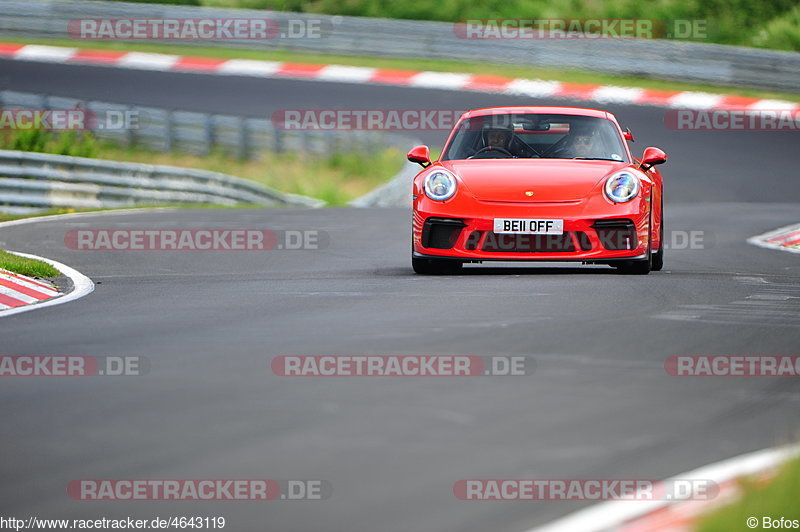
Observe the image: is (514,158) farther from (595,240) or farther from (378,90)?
(378,90)

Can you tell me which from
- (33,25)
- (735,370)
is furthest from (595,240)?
(33,25)

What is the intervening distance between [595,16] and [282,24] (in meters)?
7.21

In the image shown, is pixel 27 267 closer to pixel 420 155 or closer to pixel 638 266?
pixel 420 155

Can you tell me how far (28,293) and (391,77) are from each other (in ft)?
66.1

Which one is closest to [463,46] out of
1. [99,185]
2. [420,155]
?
[99,185]

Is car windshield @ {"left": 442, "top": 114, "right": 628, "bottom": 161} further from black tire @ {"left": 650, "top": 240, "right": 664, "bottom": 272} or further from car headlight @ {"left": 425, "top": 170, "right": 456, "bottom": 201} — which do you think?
black tire @ {"left": 650, "top": 240, "right": 664, "bottom": 272}

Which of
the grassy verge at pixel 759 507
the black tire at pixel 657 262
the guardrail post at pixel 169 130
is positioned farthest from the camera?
Result: the guardrail post at pixel 169 130

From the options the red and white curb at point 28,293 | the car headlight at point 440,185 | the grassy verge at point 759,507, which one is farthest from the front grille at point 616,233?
the grassy verge at point 759,507

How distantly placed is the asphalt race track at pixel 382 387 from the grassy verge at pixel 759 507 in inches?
21.1

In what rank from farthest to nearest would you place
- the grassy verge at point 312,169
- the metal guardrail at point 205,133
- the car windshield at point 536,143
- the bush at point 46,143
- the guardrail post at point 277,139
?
the guardrail post at point 277,139 < the metal guardrail at point 205,133 < the grassy verge at point 312,169 < the bush at point 46,143 < the car windshield at point 536,143

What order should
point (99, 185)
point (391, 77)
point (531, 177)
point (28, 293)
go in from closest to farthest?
point (28, 293) < point (531, 177) < point (99, 185) < point (391, 77)

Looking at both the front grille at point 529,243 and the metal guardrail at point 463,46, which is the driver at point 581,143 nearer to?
the front grille at point 529,243

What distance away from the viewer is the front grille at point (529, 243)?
10.8 meters

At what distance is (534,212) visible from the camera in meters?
10.8
